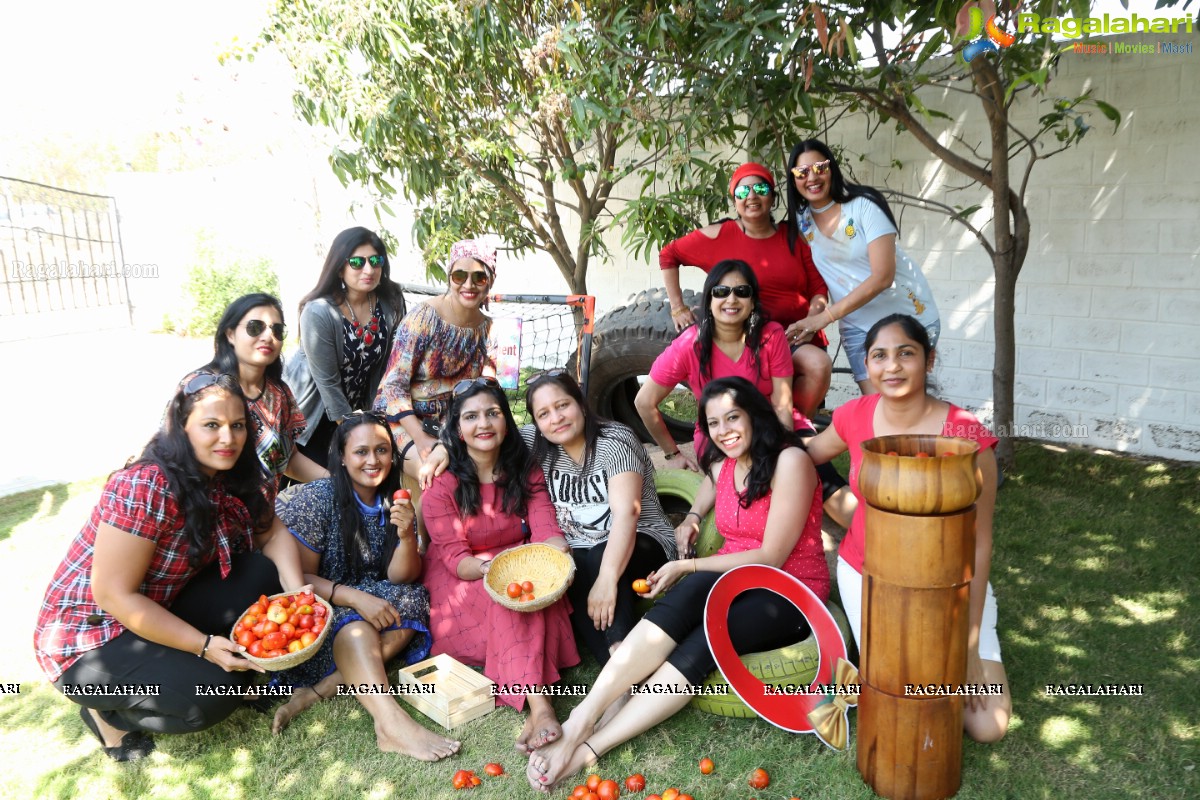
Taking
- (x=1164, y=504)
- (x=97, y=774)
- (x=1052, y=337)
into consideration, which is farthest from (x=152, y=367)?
(x=1164, y=504)

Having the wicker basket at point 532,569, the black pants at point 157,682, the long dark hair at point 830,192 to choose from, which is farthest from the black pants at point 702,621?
the long dark hair at point 830,192

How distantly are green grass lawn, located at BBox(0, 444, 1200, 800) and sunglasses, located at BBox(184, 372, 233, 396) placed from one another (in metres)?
1.16

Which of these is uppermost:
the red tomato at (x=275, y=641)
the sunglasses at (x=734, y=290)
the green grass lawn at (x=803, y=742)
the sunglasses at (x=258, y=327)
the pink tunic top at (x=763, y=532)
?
the sunglasses at (x=734, y=290)

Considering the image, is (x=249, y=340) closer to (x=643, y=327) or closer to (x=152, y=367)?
(x=643, y=327)

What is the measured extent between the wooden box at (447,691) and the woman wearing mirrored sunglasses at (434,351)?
913mm

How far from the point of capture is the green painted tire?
2.86 meters

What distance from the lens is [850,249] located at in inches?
147

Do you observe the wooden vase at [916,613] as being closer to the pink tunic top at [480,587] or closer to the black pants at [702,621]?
the black pants at [702,621]

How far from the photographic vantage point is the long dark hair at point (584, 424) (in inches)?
132

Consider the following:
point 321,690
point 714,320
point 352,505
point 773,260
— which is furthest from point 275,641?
point 773,260

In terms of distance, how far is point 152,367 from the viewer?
971cm

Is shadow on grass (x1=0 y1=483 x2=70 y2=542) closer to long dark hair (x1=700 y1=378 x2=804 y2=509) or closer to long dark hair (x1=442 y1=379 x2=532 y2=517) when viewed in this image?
long dark hair (x1=442 y1=379 x2=532 y2=517)

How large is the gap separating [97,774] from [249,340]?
1.54 metres

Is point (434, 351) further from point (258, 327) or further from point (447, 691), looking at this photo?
point (447, 691)
